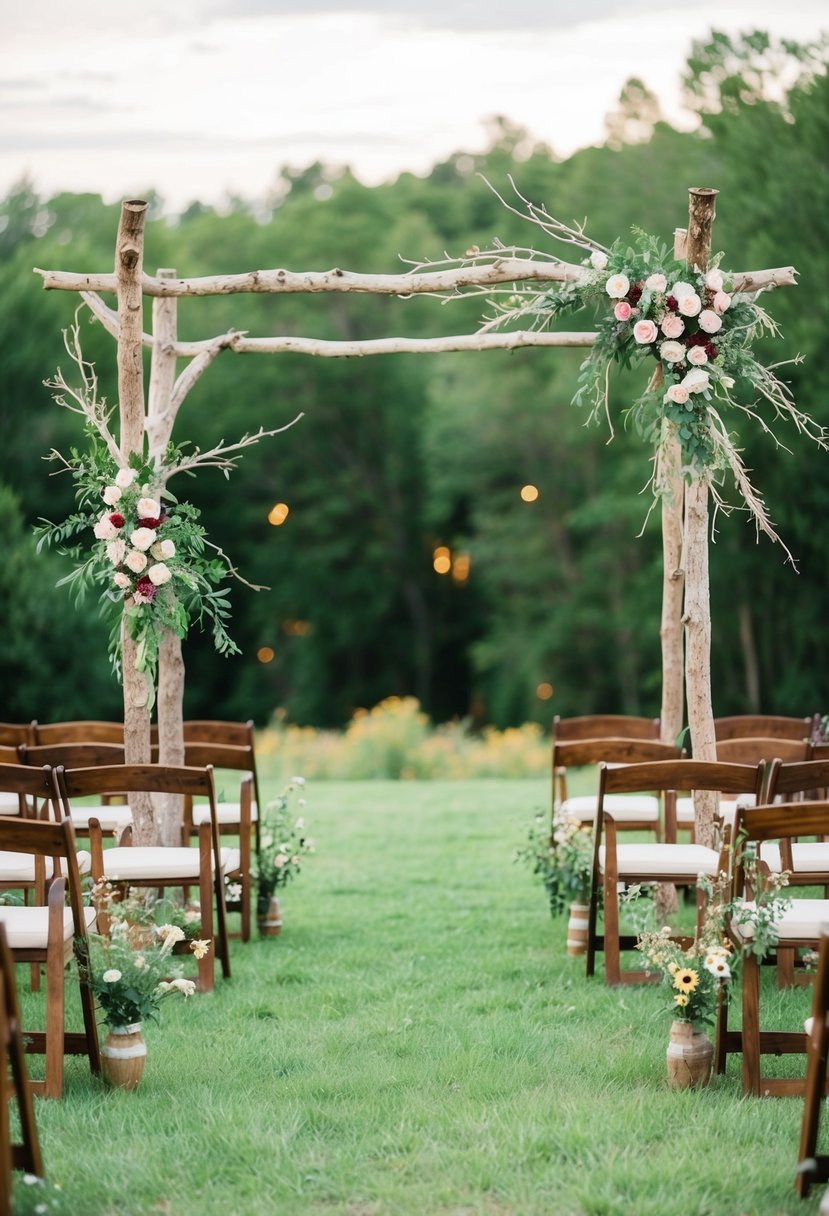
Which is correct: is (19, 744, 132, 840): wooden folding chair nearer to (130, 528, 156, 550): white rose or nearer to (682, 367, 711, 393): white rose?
(130, 528, 156, 550): white rose

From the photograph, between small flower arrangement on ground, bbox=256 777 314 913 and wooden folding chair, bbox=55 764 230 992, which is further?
small flower arrangement on ground, bbox=256 777 314 913

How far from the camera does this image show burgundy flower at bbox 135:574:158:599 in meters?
6.04

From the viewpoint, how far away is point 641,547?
2430cm

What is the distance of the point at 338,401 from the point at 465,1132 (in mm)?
25590

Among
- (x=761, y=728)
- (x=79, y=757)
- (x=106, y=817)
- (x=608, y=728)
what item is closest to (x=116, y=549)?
(x=79, y=757)

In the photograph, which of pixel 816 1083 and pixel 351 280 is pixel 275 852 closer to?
pixel 351 280

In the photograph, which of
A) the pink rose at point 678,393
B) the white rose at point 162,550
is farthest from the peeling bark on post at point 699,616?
the white rose at point 162,550

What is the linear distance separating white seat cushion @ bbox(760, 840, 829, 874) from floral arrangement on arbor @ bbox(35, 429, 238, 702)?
7.89 ft

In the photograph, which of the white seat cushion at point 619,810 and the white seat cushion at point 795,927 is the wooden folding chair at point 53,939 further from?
the white seat cushion at point 619,810

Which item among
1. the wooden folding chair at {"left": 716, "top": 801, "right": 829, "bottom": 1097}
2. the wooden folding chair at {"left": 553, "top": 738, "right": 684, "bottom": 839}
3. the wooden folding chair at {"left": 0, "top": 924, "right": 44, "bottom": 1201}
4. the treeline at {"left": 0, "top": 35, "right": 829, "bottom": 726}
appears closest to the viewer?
the wooden folding chair at {"left": 0, "top": 924, "right": 44, "bottom": 1201}

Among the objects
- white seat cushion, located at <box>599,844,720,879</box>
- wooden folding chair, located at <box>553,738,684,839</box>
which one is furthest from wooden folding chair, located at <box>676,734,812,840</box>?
white seat cushion, located at <box>599,844,720,879</box>

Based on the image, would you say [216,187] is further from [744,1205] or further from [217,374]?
[744,1205]

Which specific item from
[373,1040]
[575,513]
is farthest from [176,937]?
[575,513]

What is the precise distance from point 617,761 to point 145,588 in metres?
2.43
